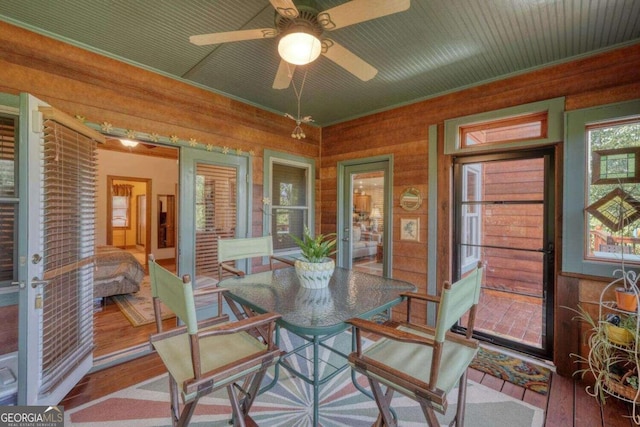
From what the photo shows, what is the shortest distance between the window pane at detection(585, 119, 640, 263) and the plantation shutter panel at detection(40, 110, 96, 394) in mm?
4118

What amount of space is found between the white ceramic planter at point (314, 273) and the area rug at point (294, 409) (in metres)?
0.88

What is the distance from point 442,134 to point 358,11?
2090mm

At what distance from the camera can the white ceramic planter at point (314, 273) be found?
204 cm

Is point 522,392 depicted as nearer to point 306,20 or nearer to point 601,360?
point 601,360

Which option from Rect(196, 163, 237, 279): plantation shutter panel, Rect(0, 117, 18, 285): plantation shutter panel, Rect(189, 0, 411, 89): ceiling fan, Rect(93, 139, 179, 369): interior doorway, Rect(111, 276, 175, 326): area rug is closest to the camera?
Rect(189, 0, 411, 89): ceiling fan

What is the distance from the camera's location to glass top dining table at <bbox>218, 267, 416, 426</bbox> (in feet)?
4.87

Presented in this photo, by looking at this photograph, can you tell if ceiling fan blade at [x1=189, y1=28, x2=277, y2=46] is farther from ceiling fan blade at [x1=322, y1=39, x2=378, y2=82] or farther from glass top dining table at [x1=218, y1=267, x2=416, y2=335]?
glass top dining table at [x1=218, y1=267, x2=416, y2=335]

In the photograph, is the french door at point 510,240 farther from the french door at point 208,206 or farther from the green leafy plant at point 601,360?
the french door at point 208,206

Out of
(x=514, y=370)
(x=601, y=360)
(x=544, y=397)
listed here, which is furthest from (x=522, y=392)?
(x=601, y=360)

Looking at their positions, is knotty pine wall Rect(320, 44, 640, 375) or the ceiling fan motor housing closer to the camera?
the ceiling fan motor housing

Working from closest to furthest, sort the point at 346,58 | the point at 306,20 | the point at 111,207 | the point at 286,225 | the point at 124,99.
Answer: the point at 306,20 → the point at 346,58 → the point at 124,99 → the point at 286,225 → the point at 111,207

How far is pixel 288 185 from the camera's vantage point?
416cm

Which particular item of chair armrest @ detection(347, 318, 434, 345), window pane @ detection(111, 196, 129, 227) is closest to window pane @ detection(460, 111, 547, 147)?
chair armrest @ detection(347, 318, 434, 345)

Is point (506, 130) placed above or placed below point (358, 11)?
below
